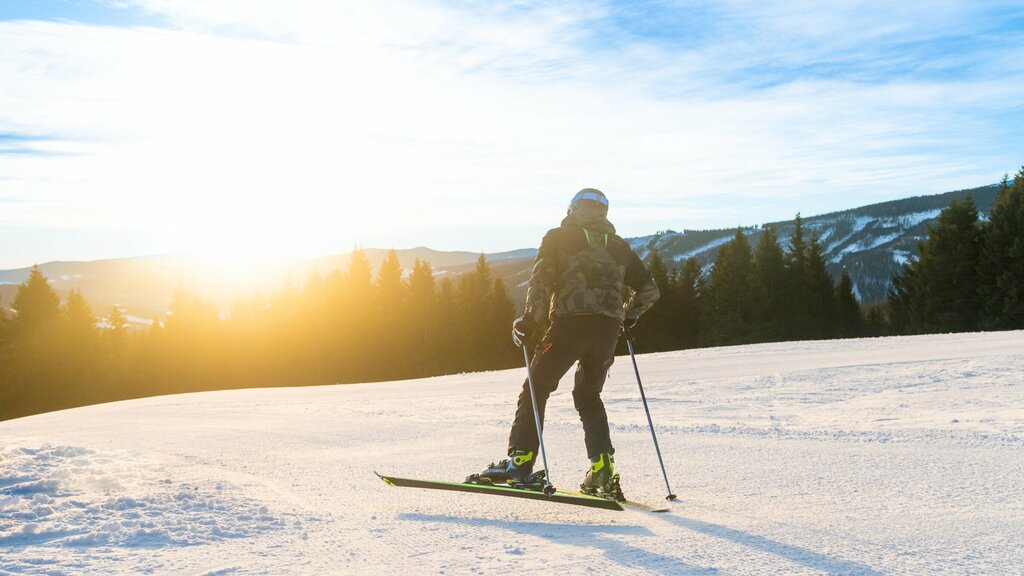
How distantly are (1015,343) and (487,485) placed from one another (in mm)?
13388

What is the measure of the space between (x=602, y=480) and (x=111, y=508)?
10.3 feet

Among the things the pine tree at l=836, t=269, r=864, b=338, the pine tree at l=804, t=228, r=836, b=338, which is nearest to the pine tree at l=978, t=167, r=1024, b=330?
the pine tree at l=804, t=228, r=836, b=338

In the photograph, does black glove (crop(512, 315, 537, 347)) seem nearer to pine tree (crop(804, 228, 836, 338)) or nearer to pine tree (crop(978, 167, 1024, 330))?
pine tree (crop(978, 167, 1024, 330))

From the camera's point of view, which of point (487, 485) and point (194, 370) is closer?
point (487, 485)

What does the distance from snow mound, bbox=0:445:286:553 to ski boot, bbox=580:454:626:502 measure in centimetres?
205

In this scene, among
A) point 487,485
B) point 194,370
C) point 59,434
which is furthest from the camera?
point 194,370

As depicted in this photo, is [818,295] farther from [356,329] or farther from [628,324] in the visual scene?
[628,324]

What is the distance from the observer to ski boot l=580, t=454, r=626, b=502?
15.8ft

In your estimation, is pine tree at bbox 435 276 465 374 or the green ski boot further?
pine tree at bbox 435 276 465 374

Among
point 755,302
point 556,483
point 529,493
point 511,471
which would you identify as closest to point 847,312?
point 755,302

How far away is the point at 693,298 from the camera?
174ft

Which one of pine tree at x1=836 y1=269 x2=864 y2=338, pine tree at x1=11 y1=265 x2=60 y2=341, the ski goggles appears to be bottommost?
pine tree at x1=836 y1=269 x2=864 y2=338

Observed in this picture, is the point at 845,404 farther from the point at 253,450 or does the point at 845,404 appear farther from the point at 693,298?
the point at 693,298

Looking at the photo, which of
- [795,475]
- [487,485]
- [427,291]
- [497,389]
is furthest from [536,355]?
[427,291]
